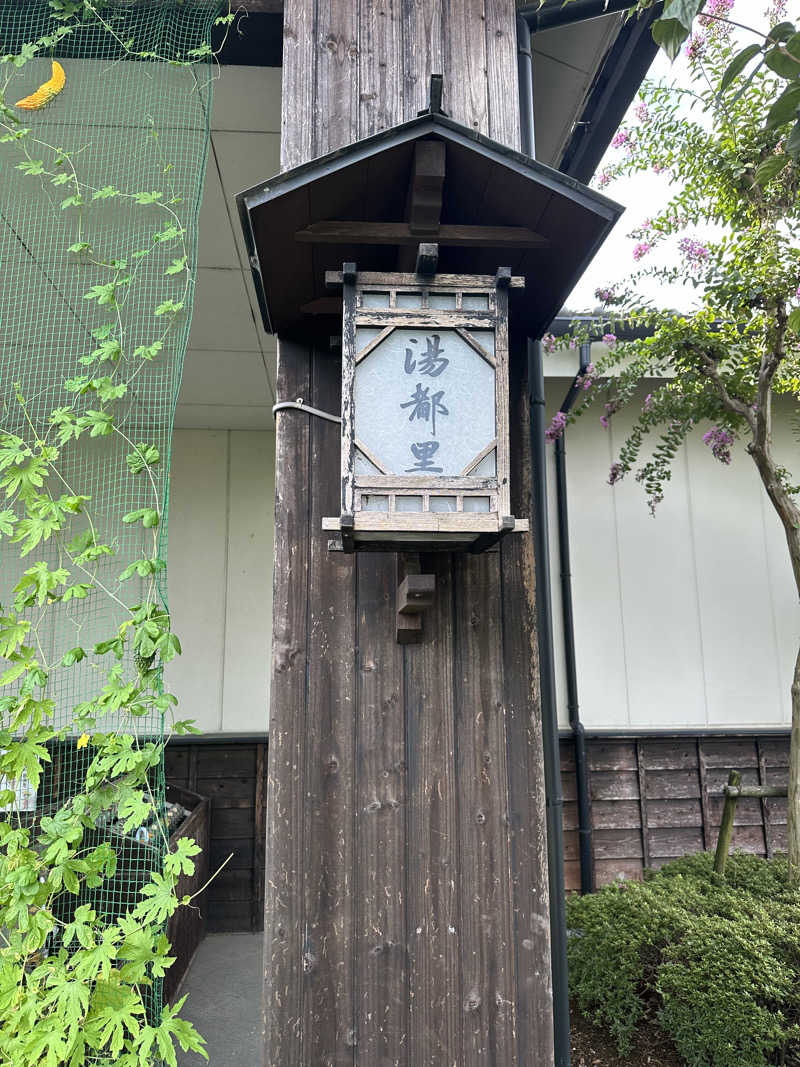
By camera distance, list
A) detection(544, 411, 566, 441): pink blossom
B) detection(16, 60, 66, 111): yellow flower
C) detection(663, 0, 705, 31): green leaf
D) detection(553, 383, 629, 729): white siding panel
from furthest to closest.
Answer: detection(553, 383, 629, 729): white siding panel
detection(544, 411, 566, 441): pink blossom
detection(16, 60, 66, 111): yellow flower
detection(663, 0, 705, 31): green leaf

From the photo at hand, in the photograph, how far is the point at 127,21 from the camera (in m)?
2.48

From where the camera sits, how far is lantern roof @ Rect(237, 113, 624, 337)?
1.59 m

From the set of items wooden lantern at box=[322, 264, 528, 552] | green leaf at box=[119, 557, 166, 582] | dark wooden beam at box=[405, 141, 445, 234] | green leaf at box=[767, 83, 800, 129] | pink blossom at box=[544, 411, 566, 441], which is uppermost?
pink blossom at box=[544, 411, 566, 441]

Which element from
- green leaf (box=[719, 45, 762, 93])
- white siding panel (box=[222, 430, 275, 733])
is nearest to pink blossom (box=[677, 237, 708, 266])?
green leaf (box=[719, 45, 762, 93])

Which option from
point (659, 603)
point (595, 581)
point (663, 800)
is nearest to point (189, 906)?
point (663, 800)

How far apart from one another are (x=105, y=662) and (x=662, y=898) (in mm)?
3087

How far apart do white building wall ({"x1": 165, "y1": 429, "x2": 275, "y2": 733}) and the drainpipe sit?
211 centimetres

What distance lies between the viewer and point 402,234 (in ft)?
5.51

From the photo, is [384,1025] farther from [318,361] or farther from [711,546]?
[711,546]

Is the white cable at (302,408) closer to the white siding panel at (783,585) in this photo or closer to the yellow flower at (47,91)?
the yellow flower at (47,91)

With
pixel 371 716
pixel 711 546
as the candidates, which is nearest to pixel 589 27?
pixel 371 716

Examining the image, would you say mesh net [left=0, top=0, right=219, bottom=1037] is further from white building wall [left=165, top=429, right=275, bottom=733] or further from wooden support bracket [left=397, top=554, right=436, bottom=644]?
white building wall [left=165, top=429, right=275, bottom=733]

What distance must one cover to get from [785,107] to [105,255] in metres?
3.11

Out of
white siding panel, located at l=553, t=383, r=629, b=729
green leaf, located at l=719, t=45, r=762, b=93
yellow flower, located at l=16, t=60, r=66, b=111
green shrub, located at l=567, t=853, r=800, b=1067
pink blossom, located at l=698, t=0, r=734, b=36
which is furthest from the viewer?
white siding panel, located at l=553, t=383, r=629, b=729
